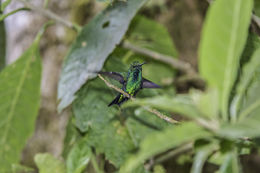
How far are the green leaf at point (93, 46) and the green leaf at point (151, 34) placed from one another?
690mm

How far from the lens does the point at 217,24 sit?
1.75 ft

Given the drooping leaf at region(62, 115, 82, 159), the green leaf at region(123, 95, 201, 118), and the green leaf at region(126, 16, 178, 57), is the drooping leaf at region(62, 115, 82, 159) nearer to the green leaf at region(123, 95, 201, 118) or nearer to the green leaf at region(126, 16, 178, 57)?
the green leaf at region(126, 16, 178, 57)

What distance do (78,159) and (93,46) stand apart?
1.72ft

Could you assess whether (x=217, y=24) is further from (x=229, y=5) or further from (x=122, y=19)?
(x=122, y=19)

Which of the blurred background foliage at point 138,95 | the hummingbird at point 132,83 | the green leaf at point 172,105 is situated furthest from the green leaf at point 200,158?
the hummingbird at point 132,83

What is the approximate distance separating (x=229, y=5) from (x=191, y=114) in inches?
7.5

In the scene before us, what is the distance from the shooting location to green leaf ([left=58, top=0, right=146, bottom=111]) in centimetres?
139

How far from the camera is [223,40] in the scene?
55cm

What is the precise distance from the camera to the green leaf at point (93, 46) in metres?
1.39

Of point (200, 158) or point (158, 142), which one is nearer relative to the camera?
point (158, 142)

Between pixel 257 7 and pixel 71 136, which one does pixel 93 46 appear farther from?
pixel 257 7

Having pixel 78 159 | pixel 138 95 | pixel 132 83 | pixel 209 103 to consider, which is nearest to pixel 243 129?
pixel 209 103

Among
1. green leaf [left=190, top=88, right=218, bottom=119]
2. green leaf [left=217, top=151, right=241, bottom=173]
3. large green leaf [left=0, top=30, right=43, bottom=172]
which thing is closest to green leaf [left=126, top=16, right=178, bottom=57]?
large green leaf [left=0, top=30, right=43, bottom=172]

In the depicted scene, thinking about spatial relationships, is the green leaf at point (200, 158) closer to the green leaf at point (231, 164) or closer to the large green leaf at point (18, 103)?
the green leaf at point (231, 164)
